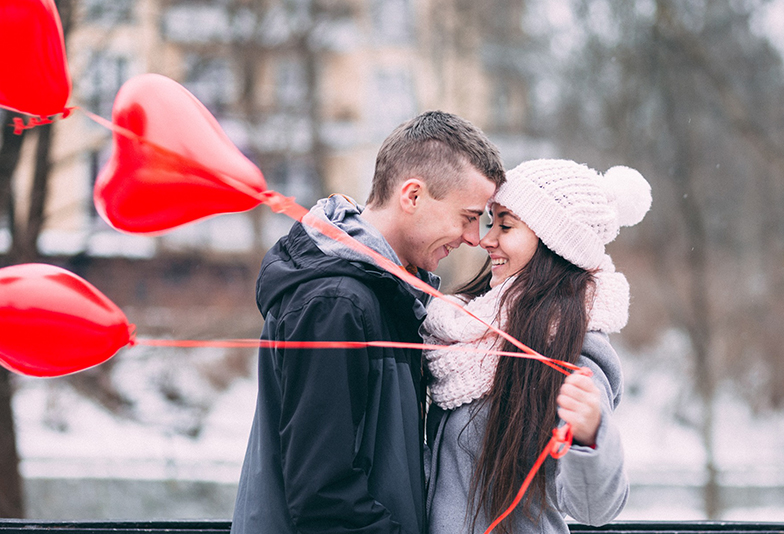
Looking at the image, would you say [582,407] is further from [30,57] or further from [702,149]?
[702,149]

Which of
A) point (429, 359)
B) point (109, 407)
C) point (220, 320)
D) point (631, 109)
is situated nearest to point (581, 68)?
point (631, 109)

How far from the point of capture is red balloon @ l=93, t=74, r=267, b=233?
1.49 meters

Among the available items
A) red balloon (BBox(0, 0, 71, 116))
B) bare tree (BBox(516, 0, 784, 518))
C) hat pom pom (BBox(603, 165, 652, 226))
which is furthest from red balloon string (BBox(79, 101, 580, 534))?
bare tree (BBox(516, 0, 784, 518))

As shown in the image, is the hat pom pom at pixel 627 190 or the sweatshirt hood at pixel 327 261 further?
the hat pom pom at pixel 627 190

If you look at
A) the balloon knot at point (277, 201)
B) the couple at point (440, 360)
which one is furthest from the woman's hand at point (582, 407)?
the balloon knot at point (277, 201)

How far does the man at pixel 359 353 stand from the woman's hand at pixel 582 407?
0.38 meters

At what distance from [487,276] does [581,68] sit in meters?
6.64

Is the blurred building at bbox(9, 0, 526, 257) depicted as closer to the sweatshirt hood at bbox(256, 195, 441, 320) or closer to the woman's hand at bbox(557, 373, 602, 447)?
the sweatshirt hood at bbox(256, 195, 441, 320)

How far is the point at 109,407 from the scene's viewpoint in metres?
4.40

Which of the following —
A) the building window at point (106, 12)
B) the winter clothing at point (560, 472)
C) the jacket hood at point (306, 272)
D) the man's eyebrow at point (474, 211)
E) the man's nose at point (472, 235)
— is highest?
the building window at point (106, 12)

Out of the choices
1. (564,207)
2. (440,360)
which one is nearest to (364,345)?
(440,360)

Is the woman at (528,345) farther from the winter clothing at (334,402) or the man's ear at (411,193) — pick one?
the man's ear at (411,193)

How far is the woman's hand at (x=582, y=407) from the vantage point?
1.43 metres

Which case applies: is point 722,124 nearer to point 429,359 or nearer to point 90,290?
point 429,359
